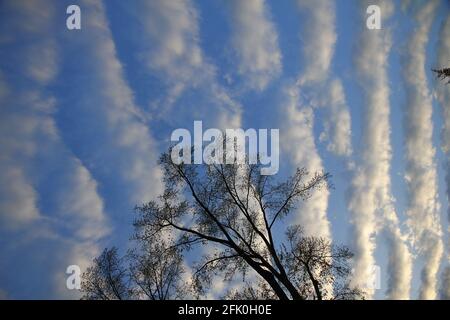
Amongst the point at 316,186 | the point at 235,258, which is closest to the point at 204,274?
the point at 235,258

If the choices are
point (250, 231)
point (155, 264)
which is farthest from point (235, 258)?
point (155, 264)

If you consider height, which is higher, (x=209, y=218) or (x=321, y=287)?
(x=209, y=218)

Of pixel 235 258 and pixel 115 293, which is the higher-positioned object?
pixel 235 258

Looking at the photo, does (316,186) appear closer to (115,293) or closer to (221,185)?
(221,185)

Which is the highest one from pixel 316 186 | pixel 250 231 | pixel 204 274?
pixel 316 186

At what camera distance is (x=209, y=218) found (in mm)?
16234
